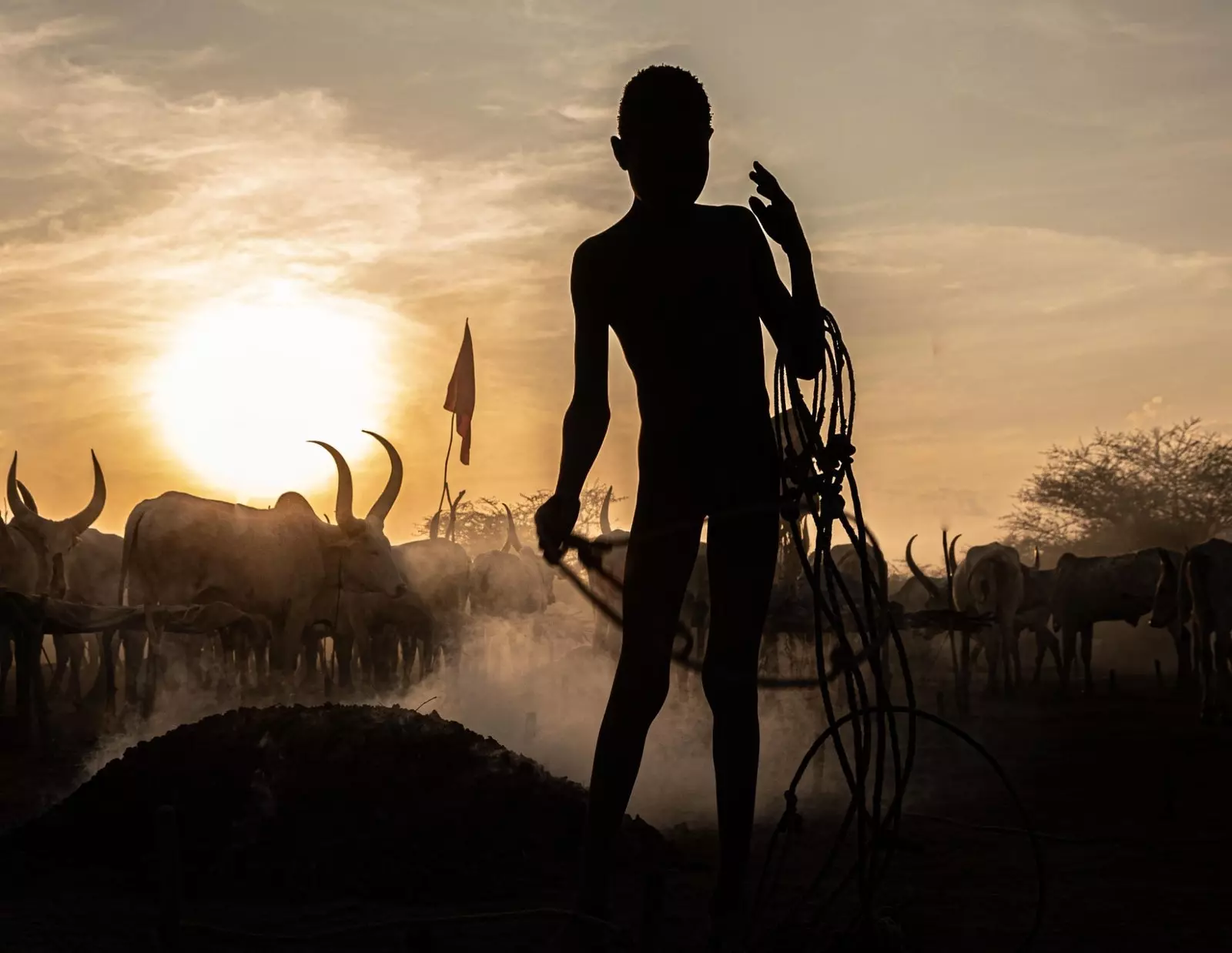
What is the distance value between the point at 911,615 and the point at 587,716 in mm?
3877

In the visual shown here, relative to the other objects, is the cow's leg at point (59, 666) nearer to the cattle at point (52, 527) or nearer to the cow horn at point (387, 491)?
the cattle at point (52, 527)

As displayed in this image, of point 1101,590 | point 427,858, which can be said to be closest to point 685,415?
point 427,858

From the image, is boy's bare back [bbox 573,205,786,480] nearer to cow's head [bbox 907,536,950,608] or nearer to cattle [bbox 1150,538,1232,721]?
cattle [bbox 1150,538,1232,721]

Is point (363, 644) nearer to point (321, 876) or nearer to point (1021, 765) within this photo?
point (1021, 765)

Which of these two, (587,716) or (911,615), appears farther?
(587,716)

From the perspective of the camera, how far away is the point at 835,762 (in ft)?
39.7

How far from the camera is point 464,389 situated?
2928cm

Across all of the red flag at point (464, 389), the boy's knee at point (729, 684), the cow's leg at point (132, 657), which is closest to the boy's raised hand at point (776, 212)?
the boy's knee at point (729, 684)

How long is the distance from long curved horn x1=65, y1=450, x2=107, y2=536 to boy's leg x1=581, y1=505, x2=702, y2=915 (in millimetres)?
18318

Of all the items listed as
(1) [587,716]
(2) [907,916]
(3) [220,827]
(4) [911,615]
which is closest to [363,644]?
(1) [587,716]

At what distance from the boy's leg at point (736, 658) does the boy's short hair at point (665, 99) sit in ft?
4.30

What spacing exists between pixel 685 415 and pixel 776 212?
712 millimetres

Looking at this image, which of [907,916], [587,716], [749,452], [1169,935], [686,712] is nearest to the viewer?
[749,452]

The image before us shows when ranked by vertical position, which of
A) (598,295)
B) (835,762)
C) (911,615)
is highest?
(598,295)
